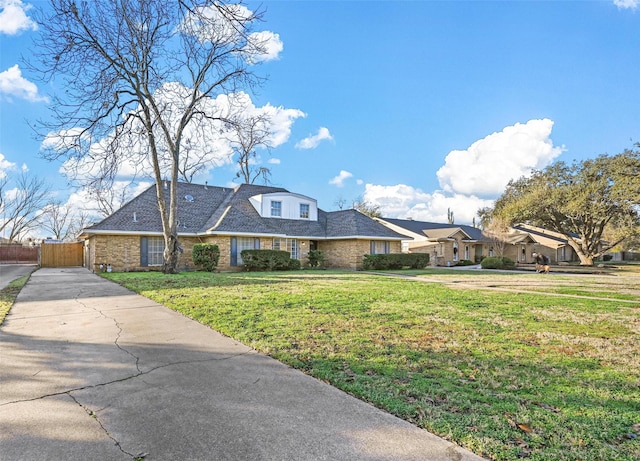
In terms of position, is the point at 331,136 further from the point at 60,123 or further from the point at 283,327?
the point at 283,327

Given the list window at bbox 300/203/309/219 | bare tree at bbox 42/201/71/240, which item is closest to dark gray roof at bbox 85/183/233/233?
window at bbox 300/203/309/219

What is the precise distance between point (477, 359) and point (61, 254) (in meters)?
29.4

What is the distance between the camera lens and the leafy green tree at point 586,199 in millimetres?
27219

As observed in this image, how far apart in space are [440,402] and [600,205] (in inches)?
1393

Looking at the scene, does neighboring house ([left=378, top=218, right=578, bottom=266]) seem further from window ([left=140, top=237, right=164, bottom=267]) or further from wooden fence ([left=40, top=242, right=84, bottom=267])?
wooden fence ([left=40, top=242, right=84, bottom=267])

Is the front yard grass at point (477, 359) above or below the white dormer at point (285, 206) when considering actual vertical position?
below

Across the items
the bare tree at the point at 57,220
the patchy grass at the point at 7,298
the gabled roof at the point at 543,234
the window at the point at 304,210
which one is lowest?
the patchy grass at the point at 7,298

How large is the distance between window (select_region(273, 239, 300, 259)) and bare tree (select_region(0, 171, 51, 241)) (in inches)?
1131

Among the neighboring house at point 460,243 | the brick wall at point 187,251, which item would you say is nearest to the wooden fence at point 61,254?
the brick wall at point 187,251

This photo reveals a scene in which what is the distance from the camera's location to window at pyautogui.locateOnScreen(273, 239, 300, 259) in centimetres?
2320

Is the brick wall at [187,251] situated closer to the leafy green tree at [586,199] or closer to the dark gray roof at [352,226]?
the dark gray roof at [352,226]

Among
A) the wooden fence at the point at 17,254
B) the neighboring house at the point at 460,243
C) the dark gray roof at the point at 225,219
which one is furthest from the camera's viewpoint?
the neighboring house at the point at 460,243

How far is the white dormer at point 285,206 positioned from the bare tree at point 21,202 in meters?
26.6

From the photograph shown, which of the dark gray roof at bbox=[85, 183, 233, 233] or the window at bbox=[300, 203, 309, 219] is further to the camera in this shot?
the window at bbox=[300, 203, 309, 219]
